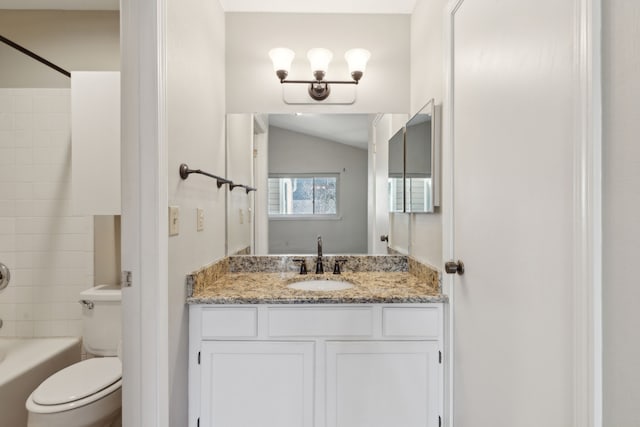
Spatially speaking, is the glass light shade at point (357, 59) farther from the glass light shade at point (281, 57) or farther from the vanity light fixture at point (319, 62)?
the glass light shade at point (281, 57)

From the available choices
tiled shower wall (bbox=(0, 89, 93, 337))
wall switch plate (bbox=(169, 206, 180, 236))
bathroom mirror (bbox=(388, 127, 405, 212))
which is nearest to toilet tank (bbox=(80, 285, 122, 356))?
tiled shower wall (bbox=(0, 89, 93, 337))

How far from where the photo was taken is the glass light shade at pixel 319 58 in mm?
1901

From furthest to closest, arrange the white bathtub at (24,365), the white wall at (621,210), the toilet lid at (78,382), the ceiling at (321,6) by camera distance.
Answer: the ceiling at (321,6) < the white bathtub at (24,365) < the toilet lid at (78,382) < the white wall at (621,210)

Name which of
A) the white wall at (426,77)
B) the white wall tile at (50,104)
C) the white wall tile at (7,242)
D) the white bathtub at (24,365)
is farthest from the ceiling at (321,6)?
the white bathtub at (24,365)

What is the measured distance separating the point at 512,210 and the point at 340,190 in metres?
1.20

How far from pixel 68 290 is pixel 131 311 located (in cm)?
136

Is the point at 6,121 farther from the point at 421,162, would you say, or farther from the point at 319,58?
the point at 421,162

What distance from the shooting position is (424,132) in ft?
5.42

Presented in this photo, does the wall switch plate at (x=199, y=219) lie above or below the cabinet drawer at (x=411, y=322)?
above

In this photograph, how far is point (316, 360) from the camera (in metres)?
1.47

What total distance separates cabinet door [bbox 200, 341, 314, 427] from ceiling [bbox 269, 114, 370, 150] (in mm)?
1228

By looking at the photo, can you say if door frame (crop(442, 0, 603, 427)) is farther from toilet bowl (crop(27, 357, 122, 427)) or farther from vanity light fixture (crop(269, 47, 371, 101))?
toilet bowl (crop(27, 357, 122, 427))

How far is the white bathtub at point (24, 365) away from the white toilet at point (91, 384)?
178 mm

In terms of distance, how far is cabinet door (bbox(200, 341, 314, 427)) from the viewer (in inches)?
57.2
